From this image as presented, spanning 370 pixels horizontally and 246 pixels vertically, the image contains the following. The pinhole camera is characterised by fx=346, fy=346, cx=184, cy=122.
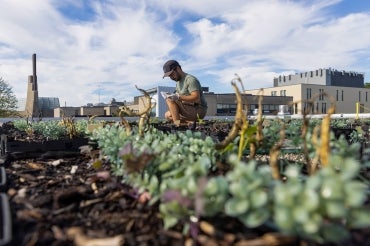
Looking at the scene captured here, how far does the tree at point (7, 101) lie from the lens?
71.7ft

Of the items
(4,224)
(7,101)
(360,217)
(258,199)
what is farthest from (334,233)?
(7,101)

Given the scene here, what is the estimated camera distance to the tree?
71.7 ft

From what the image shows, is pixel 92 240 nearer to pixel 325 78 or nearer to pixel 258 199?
pixel 258 199

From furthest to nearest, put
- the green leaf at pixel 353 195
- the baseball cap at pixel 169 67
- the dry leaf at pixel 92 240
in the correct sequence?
the baseball cap at pixel 169 67 → the dry leaf at pixel 92 240 → the green leaf at pixel 353 195

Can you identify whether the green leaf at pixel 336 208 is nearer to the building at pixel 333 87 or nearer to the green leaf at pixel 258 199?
the green leaf at pixel 258 199

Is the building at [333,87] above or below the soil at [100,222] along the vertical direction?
above

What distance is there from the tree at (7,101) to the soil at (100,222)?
2276cm

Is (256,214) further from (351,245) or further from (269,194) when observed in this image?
(351,245)

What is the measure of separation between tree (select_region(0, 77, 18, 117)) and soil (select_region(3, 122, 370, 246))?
22761mm

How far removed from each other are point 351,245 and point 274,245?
18 centimetres

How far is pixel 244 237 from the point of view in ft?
2.82

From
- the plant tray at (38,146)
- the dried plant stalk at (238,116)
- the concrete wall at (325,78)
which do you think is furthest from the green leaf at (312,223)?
the concrete wall at (325,78)

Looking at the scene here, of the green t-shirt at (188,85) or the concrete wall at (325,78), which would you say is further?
the concrete wall at (325,78)

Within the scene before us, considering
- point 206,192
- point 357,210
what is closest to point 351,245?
point 357,210
